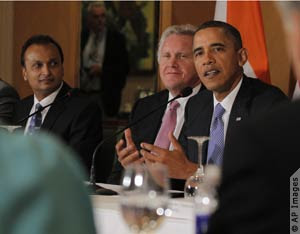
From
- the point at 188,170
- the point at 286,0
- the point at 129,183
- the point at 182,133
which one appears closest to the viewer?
the point at 286,0

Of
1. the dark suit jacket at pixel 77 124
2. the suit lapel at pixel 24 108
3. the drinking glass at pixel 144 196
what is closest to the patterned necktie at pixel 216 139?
the dark suit jacket at pixel 77 124

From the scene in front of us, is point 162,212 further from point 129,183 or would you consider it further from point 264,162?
point 264,162

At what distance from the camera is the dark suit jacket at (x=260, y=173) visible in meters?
0.87

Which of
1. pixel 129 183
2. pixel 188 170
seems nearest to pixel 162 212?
pixel 129 183

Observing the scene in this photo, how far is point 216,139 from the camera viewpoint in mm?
3436

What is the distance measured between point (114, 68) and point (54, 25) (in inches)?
27.6

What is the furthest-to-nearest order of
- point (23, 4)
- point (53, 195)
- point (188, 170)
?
point (23, 4), point (188, 170), point (53, 195)

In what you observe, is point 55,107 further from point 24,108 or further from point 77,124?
point 24,108

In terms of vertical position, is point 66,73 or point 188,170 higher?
point 66,73

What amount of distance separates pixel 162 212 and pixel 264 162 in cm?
92

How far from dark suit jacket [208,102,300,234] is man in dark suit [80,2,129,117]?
18.3 feet

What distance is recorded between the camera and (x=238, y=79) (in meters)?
3.65

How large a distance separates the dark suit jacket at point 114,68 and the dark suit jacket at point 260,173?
5.66 metres

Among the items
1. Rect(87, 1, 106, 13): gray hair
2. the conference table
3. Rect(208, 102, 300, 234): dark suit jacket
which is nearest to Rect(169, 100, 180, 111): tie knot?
the conference table
